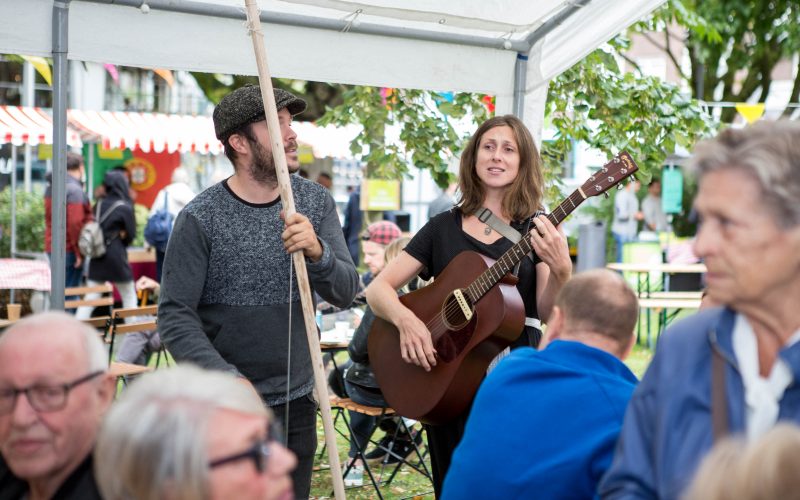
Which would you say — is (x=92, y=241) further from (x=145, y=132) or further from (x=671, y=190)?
(x=671, y=190)

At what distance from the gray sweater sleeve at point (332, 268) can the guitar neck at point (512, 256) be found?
54 cm

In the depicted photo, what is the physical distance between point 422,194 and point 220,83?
530cm

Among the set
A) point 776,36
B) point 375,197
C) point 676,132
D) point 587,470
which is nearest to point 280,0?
point 587,470

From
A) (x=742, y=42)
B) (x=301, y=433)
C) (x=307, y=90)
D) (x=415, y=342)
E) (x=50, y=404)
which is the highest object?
(x=742, y=42)

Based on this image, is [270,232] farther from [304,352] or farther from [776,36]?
[776,36]

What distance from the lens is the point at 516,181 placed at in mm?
3932

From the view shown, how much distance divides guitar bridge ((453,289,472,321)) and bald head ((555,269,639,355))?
1313mm

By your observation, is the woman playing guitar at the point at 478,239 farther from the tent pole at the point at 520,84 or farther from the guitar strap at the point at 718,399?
the guitar strap at the point at 718,399

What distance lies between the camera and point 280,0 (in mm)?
4109

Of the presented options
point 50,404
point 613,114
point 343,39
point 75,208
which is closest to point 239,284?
point 50,404

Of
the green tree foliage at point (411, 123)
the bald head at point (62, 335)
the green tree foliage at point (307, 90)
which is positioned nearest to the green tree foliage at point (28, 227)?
the green tree foliage at point (307, 90)

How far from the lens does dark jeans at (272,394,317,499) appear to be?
11.4 ft

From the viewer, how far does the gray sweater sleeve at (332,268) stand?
325cm

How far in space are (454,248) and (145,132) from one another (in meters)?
11.5
